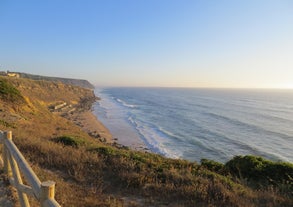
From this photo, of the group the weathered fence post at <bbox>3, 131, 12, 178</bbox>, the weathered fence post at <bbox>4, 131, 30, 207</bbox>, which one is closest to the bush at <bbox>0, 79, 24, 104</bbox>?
the weathered fence post at <bbox>3, 131, 12, 178</bbox>

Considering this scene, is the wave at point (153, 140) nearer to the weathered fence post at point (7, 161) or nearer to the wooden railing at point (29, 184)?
the weathered fence post at point (7, 161)

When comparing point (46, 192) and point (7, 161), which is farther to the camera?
point (7, 161)

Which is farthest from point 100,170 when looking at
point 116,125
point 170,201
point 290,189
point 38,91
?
point 38,91

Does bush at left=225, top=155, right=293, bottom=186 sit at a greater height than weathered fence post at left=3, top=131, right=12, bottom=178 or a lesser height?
lesser

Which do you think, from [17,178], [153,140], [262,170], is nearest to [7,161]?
[17,178]

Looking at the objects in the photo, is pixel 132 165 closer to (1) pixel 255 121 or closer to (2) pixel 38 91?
(1) pixel 255 121

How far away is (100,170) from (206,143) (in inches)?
887

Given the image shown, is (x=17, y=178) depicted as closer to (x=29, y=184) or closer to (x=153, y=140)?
(x=29, y=184)

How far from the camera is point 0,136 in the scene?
551cm

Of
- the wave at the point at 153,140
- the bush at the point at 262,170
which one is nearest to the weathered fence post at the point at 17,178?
the bush at the point at 262,170

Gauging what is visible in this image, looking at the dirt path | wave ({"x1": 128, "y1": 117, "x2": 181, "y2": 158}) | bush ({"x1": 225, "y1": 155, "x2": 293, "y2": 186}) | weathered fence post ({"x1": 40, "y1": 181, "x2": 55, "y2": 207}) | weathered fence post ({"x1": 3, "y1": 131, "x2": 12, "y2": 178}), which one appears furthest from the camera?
wave ({"x1": 128, "y1": 117, "x2": 181, "y2": 158})

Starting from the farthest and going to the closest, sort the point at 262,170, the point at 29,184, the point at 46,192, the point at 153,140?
the point at 153,140 → the point at 262,170 → the point at 29,184 → the point at 46,192

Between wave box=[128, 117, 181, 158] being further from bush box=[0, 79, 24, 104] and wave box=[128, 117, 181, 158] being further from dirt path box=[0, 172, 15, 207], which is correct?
dirt path box=[0, 172, 15, 207]

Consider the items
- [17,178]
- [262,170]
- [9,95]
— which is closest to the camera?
[17,178]
